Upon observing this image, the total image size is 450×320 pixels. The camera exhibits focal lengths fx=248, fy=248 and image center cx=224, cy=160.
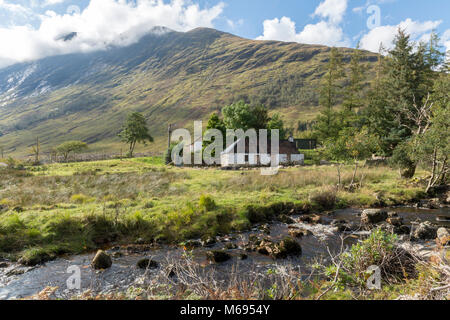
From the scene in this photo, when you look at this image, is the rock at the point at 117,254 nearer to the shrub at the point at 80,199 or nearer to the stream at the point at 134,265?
the stream at the point at 134,265

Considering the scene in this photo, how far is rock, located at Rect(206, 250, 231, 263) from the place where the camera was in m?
10.4

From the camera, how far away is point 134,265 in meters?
10.2

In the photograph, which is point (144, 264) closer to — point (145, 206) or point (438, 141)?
point (145, 206)

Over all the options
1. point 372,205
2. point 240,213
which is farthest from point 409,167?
point 240,213

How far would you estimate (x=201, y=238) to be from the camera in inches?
522

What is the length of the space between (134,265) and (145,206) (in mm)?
6184

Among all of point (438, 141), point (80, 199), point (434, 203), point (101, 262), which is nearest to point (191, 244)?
point (101, 262)

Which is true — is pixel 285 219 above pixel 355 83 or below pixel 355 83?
below

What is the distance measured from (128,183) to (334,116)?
45.2 m

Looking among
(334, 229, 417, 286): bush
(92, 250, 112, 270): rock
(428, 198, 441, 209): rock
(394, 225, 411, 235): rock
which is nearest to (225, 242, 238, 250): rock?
(92, 250, 112, 270): rock

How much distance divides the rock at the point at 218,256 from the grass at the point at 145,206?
2887mm

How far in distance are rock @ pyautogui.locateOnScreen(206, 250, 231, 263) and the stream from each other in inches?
8.2
